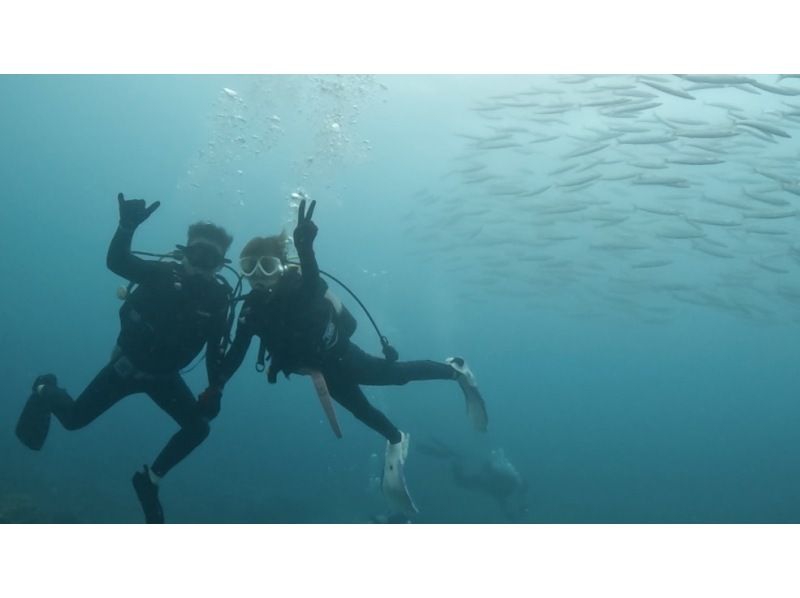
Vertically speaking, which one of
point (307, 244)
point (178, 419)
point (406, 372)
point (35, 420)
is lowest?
point (35, 420)

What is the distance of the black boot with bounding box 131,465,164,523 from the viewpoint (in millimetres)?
4906

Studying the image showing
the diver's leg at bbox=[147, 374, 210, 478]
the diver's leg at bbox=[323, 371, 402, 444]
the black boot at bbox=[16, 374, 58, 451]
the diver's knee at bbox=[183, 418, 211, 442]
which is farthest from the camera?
the black boot at bbox=[16, 374, 58, 451]

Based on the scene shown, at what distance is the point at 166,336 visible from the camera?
512cm

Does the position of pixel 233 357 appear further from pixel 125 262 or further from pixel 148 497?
pixel 148 497

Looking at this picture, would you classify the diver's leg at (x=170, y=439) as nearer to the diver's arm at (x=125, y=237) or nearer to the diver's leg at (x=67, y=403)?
the diver's leg at (x=67, y=403)

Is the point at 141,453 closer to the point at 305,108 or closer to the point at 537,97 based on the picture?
the point at 305,108

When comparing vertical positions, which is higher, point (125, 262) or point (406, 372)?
point (125, 262)

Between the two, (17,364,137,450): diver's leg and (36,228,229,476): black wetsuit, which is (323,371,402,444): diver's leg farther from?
(17,364,137,450): diver's leg

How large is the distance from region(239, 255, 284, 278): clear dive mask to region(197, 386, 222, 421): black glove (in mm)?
1103

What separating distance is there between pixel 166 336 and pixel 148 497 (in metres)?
1.56

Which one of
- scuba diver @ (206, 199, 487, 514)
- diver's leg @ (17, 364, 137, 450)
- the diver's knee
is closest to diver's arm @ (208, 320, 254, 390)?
scuba diver @ (206, 199, 487, 514)

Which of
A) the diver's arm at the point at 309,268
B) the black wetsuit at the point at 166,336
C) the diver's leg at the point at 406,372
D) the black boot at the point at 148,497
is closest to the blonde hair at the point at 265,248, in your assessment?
the diver's arm at the point at 309,268


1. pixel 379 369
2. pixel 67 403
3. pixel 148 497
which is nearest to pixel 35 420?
pixel 67 403

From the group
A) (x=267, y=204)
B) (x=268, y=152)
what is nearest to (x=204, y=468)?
(x=268, y=152)
